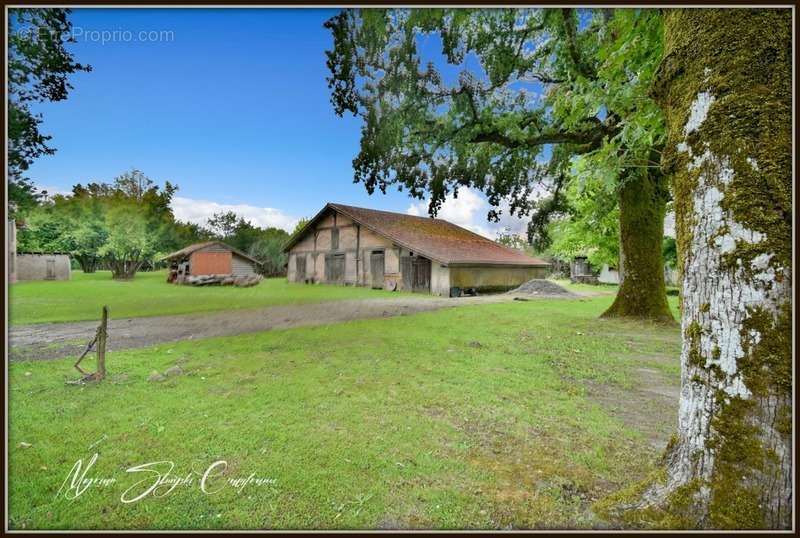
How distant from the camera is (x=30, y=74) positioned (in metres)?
3.08

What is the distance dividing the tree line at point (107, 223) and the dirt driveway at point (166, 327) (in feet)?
4.87

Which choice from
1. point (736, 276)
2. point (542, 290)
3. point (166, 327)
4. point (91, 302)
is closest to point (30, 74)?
point (736, 276)

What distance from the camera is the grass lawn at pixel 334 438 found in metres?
2.08

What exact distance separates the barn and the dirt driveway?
24.3 feet

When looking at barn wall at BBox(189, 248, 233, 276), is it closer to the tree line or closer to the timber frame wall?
the timber frame wall

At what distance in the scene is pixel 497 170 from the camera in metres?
8.59

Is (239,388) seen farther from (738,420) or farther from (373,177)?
(738,420)

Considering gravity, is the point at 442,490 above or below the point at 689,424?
below

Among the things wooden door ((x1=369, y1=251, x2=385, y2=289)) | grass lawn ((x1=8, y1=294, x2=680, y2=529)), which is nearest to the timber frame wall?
wooden door ((x1=369, y1=251, x2=385, y2=289))

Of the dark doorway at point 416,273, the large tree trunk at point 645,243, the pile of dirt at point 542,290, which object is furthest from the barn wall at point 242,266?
the large tree trunk at point 645,243

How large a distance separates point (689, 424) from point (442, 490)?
4.81 feet

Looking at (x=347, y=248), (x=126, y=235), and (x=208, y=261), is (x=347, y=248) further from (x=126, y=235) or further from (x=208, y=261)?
(x=126, y=235)

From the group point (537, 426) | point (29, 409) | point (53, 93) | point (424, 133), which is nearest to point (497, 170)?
point (424, 133)

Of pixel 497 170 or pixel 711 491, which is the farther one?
pixel 497 170
